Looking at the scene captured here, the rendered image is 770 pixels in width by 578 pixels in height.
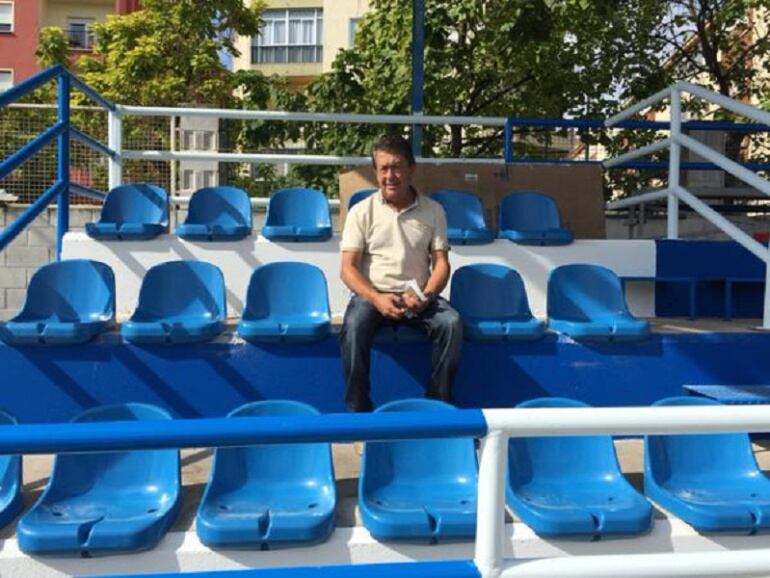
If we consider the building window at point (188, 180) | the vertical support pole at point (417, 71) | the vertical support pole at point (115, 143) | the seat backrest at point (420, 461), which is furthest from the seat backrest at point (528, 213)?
the building window at point (188, 180)

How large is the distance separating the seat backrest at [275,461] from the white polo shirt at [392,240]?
1093 millimetres

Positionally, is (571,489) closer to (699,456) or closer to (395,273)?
(699,456)

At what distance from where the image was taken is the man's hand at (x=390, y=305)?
3.59m

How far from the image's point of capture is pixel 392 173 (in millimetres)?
3926

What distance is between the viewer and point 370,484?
286 centimetres

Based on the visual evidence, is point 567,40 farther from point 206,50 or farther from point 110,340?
point 110,340

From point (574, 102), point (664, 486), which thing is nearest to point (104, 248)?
point (664, 486)

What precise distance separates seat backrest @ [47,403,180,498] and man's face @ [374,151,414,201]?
62.6 inches

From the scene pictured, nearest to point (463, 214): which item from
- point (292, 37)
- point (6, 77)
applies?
point (6, 77)

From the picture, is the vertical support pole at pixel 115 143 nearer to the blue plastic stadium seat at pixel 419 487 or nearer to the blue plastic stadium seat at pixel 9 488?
the blue plastic stadium seat at pixel 9 488

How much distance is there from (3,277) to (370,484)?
17.3 feet

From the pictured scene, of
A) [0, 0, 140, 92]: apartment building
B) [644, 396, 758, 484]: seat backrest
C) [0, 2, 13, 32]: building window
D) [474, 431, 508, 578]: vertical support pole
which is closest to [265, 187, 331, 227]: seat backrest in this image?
[644, 396, 758, 484]: seat backrest

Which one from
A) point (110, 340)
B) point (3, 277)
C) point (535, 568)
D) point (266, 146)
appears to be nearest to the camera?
point (535, 568)

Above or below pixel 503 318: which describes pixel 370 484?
below
